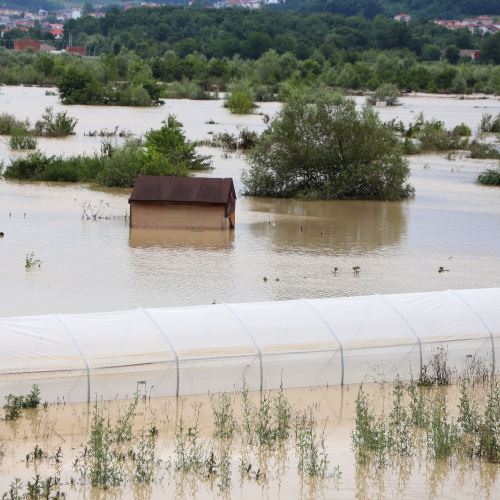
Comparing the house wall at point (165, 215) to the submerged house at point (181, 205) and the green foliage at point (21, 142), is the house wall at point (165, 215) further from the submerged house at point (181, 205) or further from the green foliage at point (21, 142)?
the green foliage at point (21, 142)

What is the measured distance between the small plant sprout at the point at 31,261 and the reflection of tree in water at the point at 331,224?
5.52m

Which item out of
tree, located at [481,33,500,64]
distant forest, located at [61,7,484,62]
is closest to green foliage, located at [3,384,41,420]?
distant forest, located at [61,7,484,62]

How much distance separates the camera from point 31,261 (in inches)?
920

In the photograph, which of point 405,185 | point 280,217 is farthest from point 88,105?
point 280,217

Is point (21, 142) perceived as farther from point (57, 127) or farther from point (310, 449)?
point (310, 449)

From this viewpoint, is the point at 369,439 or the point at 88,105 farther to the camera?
the point at 88,105

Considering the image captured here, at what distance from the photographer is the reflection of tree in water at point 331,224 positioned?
2720 centimetres

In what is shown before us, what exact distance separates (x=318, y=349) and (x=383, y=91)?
63991mm

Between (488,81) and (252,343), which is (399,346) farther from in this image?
(488,81)

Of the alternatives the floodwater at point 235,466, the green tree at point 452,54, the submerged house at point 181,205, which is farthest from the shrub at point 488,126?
the green tree at point 452,54

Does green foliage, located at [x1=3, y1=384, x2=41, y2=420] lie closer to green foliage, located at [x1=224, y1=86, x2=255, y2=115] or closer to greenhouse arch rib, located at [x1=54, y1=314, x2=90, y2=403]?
greenhouse arch rib, located at [x1=54, y1=314, x2=90, y2=403]

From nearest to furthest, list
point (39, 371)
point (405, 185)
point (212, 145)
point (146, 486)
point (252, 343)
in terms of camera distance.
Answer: point (146, 486)
point (39, 371)
point (252, 343)
point (405, 185)
point (212, 145)

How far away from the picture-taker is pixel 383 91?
7825 cm

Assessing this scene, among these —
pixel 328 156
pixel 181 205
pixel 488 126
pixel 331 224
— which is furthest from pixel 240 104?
pixel 181 205
